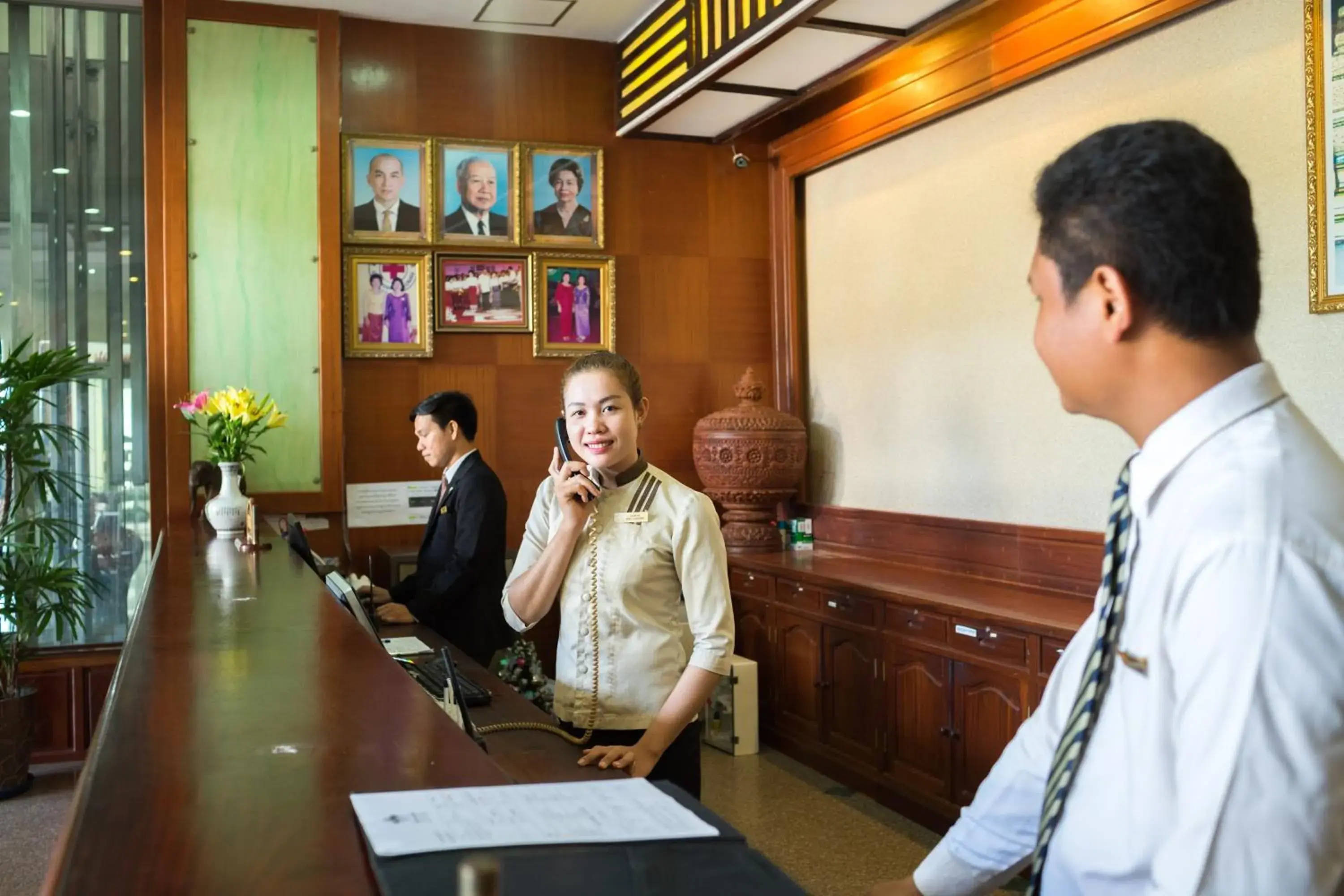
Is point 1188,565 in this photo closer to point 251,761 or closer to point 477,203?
point 251,761

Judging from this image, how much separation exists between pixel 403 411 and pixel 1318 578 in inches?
203

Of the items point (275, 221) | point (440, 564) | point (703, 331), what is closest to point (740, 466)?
point (703, 331)

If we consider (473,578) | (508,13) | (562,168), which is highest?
(508,13)

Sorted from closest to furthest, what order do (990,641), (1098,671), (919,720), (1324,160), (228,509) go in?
(1098,671), (1324,160), (990,641), (228,509), (919,720)

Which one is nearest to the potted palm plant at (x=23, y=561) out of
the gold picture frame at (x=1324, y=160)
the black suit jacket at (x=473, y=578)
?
the black suit jacket at (x=473, y=578)

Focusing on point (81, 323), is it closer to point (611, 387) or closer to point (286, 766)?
point (611, 387)

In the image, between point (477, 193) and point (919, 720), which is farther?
point (477, 193)

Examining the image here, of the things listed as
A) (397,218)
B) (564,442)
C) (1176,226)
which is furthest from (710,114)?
(1176,226)

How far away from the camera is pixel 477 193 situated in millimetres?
5812

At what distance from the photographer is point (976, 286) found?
4758mm

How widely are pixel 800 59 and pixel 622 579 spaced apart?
10.5ft

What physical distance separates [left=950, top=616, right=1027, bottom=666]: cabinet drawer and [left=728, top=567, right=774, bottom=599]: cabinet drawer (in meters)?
1.36

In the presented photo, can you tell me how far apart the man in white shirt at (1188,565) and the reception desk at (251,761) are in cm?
57

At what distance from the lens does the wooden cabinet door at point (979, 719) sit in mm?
3736
